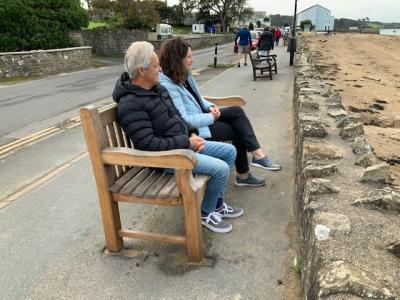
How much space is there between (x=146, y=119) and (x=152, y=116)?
0.09m

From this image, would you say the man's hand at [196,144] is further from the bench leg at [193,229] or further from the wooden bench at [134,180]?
the bench leg at [193,229]

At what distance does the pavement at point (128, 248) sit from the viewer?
2953 mm

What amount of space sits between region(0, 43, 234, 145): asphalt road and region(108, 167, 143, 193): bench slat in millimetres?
4598

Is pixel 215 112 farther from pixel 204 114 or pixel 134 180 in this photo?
pixel 134 180

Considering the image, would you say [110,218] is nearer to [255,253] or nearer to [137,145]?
[137,145]

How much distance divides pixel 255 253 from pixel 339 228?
1093 millimetres

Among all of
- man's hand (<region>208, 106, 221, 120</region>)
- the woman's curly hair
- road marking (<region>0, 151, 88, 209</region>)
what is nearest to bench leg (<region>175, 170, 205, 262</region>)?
the woman's curly hair

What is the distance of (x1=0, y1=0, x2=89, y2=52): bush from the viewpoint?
21141 millimetres

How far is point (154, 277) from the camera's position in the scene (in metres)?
3.07

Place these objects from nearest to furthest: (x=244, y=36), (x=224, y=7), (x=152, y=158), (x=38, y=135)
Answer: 1. (x=152, y=158)
2. (x=38, y=135)
3. (x=244, y=36)
4. (x=224, y=7)

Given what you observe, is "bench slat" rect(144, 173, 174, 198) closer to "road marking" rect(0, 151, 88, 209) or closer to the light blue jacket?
the light blue jacket

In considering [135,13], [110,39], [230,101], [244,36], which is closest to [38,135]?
[230,101]

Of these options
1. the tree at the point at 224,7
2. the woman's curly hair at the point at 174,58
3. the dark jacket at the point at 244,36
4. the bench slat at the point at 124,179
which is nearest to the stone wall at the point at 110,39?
the dark jacket at the point at 244,36

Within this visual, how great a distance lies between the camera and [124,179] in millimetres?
3350
